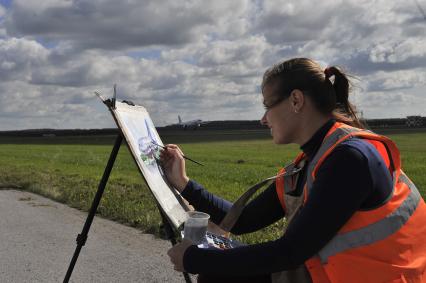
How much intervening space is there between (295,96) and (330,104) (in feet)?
0.52

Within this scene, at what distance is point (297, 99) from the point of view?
2.42m

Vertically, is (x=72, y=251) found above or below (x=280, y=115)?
below

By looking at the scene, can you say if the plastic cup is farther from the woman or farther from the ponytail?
the ponytail

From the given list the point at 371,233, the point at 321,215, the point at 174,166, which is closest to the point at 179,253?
the point at 321,215

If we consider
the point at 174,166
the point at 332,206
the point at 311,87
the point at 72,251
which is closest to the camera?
the point at 332,206

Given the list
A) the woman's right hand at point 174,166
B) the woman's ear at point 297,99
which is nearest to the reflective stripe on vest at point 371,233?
the woman's ear at point 297,99

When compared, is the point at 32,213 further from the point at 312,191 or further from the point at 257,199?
the point at 312,191

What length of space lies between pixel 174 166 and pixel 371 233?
1.66 m

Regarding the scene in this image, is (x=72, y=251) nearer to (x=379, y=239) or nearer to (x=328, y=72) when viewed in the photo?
(x=328, y=72)

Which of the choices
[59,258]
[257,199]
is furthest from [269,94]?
[59,258]

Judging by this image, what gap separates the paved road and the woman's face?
9.70 feet

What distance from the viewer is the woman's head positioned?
2.41 metres

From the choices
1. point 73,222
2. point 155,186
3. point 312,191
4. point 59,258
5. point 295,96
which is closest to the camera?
point 312,191

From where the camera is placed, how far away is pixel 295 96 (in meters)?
2.42
